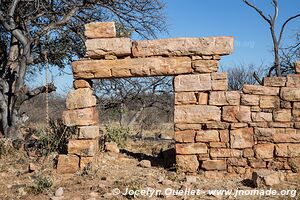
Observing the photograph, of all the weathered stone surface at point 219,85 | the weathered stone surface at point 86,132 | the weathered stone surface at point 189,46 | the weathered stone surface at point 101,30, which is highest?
the weathered stone surface at point 101,30

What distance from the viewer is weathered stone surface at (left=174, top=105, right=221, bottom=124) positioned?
6023mm

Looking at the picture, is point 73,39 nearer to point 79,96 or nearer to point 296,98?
point 79,96

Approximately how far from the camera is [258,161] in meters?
6.01

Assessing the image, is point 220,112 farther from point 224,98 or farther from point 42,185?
point 42,185

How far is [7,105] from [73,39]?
2.80 metres

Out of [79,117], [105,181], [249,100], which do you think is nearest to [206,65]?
[249,100]

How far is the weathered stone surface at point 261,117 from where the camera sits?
6004 mm

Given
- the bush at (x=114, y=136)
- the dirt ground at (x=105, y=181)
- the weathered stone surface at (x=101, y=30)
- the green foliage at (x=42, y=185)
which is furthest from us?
the bush at (x=114, y=136)

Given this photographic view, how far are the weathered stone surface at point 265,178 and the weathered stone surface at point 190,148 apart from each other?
92 cm

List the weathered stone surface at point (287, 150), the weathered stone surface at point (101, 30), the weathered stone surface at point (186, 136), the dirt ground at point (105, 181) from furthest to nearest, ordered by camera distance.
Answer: the weathered stone surface at point (101, 30), the weathered stone surface at point (186, 136), the weathered stone surface at point (287, 150), the dirt ground at point (105, 181)

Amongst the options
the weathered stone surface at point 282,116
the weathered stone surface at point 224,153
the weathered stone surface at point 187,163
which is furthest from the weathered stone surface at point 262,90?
the weathered stone surface at point 187,163

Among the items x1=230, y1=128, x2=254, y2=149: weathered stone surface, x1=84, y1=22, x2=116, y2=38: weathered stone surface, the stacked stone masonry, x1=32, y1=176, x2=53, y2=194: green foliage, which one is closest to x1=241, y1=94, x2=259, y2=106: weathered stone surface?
the stacked stone masonry

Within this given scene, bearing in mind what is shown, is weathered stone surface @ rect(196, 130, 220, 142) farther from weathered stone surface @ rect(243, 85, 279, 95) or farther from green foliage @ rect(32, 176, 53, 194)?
green foliage @ rect(32, 176, 53, 194)

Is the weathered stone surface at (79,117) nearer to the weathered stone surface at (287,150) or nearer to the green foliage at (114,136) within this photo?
the green foliage at (114,136)
